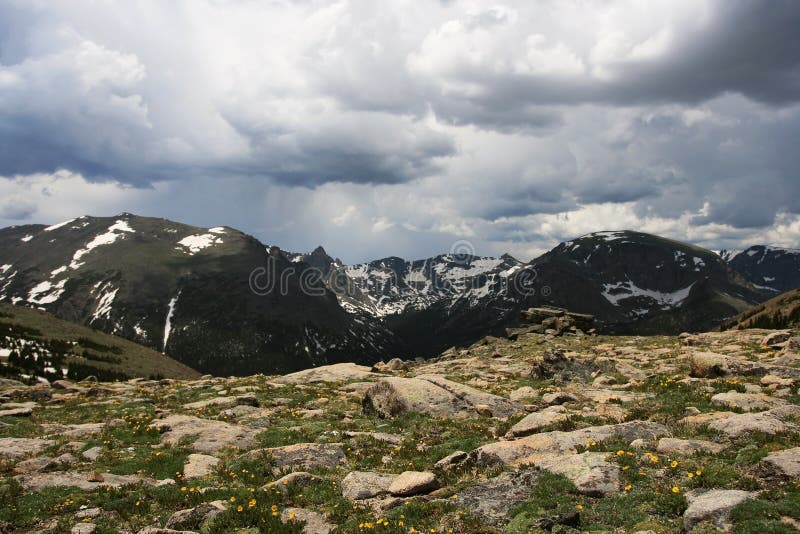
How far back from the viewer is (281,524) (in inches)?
502

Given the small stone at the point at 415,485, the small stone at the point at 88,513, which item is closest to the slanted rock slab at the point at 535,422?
the small stone at the point at 415,485

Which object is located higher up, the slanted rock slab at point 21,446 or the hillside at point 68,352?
the slanted rock slab at point 21,446

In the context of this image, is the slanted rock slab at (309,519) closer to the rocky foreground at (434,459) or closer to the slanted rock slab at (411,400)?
the rocky foreground at (434,459)

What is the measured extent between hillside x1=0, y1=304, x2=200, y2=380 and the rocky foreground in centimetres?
11692

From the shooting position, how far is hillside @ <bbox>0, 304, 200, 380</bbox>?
134 meters

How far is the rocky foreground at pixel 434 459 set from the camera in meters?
12.1

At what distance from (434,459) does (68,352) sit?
182 meters

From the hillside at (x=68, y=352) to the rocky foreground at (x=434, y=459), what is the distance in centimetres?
11692

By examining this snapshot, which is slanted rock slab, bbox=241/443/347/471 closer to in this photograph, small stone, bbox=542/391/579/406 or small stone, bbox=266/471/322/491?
small stone, bbox=266/471/322/491

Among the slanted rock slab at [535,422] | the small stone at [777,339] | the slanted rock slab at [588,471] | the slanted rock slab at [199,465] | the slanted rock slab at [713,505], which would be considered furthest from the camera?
the small stone at [777,339]

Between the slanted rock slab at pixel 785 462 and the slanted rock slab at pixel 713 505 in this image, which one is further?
the slanted rock slab at pixel 785 462

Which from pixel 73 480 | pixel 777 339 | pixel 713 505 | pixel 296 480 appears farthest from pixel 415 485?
pixel 777 339

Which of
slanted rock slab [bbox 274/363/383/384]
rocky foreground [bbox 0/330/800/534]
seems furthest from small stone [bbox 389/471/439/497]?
slanted rock slab [bbox 274/363/383/384]

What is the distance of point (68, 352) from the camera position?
159 metres
